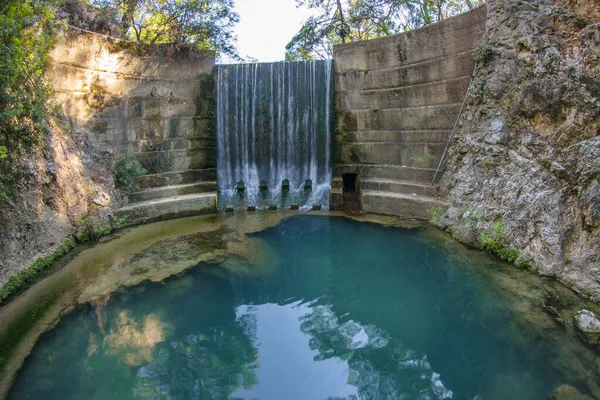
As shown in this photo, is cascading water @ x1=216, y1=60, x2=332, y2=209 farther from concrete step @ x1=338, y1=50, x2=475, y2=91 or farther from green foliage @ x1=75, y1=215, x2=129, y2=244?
green foliage @ x1=75, y1=215, x2=129, y2=244

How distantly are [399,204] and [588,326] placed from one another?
4584mm

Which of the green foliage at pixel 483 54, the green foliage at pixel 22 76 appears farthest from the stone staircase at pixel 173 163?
the green foliage at pixel 483 54

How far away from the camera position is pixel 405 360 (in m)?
4.04

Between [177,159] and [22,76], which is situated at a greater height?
[22,76]

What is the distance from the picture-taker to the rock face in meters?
5.19

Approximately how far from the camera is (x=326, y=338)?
4.45m

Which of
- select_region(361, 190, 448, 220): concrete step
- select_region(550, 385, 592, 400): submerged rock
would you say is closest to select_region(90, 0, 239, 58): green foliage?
select_region(361, 190, 448, 220): concrete step

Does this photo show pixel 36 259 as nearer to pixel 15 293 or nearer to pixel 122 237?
pixel 15 293

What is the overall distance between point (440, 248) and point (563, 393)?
11.3 ft

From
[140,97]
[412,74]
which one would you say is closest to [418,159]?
[412,74]

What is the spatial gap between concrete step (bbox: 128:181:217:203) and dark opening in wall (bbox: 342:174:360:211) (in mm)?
3278

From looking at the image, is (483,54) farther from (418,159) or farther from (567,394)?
(567,394)

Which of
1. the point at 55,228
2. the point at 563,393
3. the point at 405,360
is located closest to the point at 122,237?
the point at 55,228

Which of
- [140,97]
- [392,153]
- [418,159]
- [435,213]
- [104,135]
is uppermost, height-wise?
[140,97]
